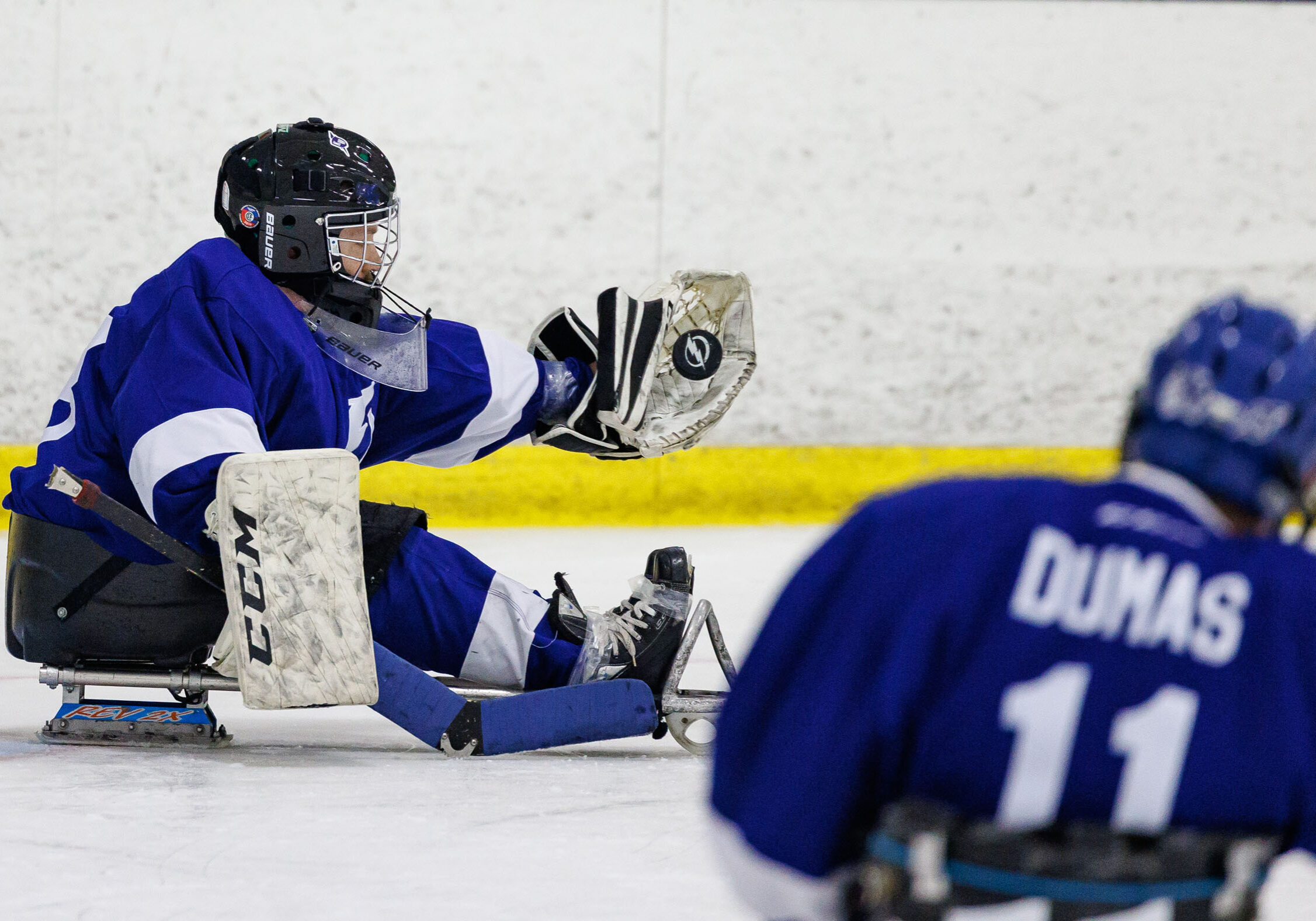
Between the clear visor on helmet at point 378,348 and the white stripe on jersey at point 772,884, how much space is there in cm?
188

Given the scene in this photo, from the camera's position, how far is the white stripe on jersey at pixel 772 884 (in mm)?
916

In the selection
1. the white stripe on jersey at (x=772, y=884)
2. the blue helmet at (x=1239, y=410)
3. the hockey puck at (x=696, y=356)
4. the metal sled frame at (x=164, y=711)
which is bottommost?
the metal sled frame at (x=164, y=711)

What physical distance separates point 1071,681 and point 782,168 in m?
4.92

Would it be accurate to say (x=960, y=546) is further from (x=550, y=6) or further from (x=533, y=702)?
(x=550, y=6)

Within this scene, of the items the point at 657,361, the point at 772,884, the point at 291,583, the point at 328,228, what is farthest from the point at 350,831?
the point at 772,884

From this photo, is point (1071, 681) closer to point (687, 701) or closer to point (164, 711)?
point (687, 701)

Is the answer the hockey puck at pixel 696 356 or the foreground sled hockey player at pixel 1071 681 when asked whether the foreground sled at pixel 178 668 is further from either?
the foreground sled hockey player at pixel 1071 681

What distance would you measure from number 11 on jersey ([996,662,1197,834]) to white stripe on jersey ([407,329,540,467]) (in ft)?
7.15

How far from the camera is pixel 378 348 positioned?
2771mm

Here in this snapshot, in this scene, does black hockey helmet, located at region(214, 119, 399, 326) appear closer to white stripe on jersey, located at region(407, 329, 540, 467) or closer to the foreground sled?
white stripe on jersey, located at region(407, 329, 540, 467)

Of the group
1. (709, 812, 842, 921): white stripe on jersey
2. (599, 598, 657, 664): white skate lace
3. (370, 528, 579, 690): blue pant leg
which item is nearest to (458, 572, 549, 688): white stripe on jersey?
(370, 528, 579, 690): blue pant leg

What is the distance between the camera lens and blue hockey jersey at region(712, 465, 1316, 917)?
2.88 feet

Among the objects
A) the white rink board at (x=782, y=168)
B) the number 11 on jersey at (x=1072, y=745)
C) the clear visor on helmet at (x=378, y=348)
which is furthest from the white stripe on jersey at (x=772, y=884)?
the white rink board at (x=782, y=168)

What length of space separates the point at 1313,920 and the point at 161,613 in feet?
5.56
